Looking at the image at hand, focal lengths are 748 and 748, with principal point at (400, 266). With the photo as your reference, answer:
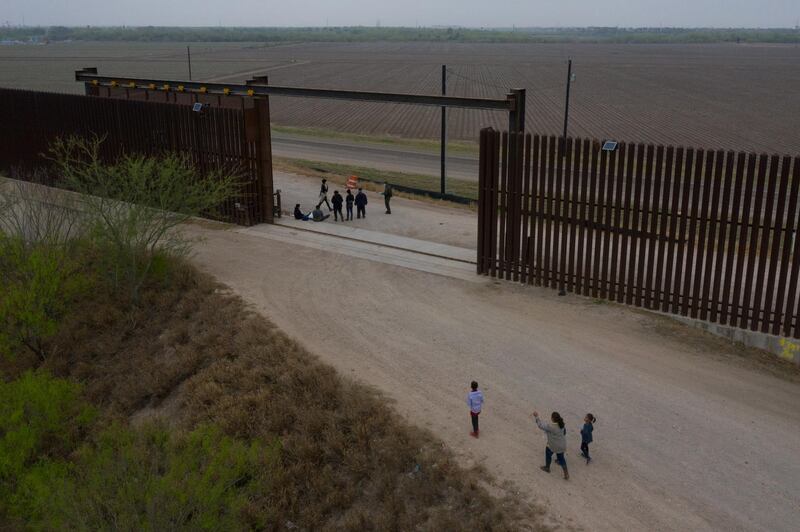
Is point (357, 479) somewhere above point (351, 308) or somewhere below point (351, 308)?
below

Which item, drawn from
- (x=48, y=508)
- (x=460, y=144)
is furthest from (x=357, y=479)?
(x=460, y=144)

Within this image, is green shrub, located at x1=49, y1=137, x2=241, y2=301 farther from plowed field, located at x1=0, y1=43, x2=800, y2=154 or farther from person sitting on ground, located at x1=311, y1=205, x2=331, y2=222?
plowed field, located at x1=0, y1=43, x2=800, y2=154

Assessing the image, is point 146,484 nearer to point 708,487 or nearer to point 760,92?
point 708,487

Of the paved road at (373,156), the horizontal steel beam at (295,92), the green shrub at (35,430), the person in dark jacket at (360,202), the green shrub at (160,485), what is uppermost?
the horizontal steel beam at (295,92)

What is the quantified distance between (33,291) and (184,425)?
6.82m

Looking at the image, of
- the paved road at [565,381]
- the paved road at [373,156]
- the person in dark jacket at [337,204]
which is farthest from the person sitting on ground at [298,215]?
the paved road at [373,156]

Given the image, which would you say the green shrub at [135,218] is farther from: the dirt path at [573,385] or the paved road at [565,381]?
the dirt path at [573,385]

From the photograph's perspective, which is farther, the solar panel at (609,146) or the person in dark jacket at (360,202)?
the person in dark jacket at (360,202)

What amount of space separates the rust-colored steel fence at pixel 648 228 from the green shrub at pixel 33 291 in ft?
37.4

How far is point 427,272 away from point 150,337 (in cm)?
758

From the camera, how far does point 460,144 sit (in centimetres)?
5453

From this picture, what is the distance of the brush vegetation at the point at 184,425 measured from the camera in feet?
38.5

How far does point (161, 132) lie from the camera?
26578 millimetres

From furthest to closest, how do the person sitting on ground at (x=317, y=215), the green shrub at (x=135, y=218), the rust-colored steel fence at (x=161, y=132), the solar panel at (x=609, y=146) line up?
1. the person sitting on ground at (x=317, y=215)
2. the rust-colored steel fence at (x=161, y=132)
3. the green shrub at (x=135, y=218)
4. the solar panel at (x=609, y=146)
